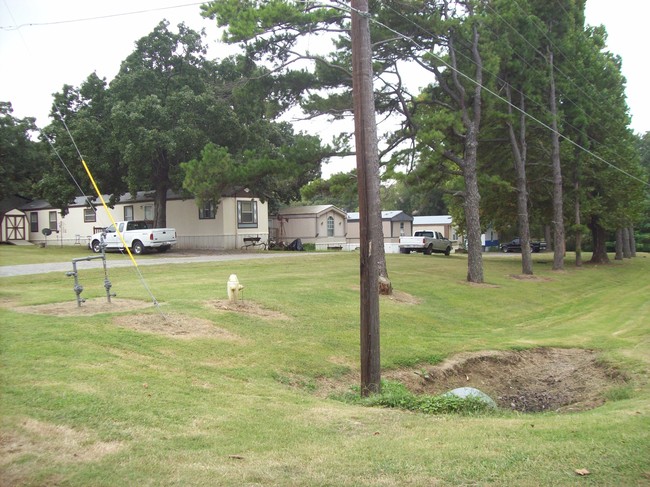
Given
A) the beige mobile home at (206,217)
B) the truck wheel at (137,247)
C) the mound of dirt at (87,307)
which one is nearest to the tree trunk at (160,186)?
the beige mobile home at (206,217)

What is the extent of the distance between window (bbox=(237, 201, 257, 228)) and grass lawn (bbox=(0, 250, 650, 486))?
19069 millimetres

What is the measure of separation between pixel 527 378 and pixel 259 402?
6.28 m

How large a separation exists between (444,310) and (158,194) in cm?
2083

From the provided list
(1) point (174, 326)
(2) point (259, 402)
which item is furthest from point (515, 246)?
(2) point (259, 402)

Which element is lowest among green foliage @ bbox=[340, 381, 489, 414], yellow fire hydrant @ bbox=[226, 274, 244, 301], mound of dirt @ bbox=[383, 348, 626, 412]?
mound of dirt @ bbox=[383, 348, 626, 412]

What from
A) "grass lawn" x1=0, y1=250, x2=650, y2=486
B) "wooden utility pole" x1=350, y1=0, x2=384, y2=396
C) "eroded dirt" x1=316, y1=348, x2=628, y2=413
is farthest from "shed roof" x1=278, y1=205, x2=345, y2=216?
"wooden utility pole" x1=350, y1=0, x2=384, y2=396

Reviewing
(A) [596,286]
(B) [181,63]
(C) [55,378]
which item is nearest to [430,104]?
(A) [596,286]

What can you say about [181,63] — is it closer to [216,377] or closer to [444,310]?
[444,310]

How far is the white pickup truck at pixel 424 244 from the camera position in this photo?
130ft

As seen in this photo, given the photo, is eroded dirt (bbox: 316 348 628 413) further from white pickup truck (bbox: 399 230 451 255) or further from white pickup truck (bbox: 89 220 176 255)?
white pickup truck (bbox: 399 230 451 255)

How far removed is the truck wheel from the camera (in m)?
29.4

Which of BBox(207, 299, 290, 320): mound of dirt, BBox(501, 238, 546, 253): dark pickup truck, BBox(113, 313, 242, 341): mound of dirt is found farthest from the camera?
BBox(501, 238, 546, 253): dark pickup truck

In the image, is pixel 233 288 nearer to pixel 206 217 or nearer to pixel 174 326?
pixel 174 326

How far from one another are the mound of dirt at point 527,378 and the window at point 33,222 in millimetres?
41904
